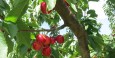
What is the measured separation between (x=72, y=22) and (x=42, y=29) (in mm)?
199

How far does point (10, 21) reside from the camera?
1220 millimetres

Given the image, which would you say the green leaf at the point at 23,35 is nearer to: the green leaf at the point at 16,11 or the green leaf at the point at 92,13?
the green leaf at the point at 16,11

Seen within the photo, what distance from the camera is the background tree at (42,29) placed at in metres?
1.21

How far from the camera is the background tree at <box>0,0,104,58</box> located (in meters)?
1.21

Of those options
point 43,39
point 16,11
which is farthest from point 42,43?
point 16,11

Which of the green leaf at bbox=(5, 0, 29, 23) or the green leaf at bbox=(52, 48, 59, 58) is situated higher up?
the green leaf at bbox=(5, 0, 29, 23)

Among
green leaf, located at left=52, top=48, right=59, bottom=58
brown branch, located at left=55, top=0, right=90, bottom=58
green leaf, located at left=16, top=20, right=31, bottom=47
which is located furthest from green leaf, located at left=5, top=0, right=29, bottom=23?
green leaf, located at left=52, top=48, right=59, bottom=58

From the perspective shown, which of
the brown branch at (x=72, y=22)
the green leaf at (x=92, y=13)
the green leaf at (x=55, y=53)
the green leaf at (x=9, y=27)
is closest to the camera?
the green leaf at (x=9, y=27)

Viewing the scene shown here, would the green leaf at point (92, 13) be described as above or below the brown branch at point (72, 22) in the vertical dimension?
above

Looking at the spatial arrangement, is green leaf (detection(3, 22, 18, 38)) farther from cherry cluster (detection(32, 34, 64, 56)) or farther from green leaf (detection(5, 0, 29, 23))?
cherry cluster (detection(32, 34, 64, 56))

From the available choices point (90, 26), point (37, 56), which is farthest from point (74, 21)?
point (90, 26)

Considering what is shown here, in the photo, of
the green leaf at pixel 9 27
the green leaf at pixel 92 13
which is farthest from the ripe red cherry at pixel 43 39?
the green leaf at pixel 92 13

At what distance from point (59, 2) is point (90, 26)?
0.87 meters

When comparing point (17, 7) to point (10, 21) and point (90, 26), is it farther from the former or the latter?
point (90, 26)
